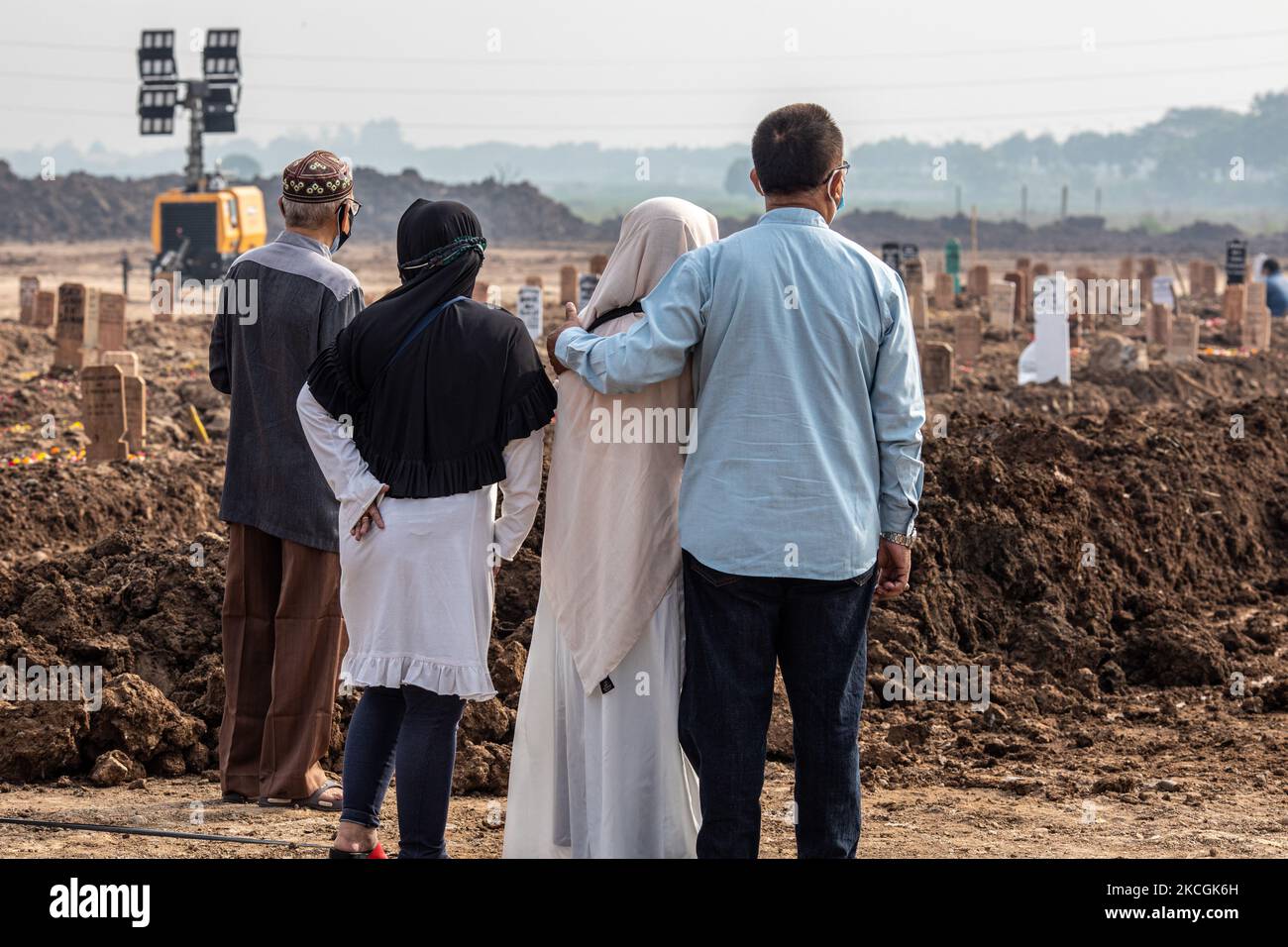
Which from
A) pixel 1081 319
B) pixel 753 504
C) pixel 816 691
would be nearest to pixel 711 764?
pixel 816 691

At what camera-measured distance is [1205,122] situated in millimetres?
163000

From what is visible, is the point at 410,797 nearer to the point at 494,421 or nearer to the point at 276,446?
the point at 494,421

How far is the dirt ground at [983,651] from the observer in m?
5.16

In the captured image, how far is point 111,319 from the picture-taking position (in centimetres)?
1455

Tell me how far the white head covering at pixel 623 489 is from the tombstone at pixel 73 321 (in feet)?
39.2

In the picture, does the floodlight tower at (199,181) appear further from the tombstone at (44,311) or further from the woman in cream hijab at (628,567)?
the woman in cream hijab at (628,567)

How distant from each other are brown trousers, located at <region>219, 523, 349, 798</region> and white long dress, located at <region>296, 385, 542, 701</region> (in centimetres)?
84

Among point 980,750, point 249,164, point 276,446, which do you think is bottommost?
point 980,750

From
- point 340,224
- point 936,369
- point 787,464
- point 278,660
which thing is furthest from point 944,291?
point 787,464

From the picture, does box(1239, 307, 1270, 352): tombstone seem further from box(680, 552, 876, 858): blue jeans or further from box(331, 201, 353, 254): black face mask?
box(680, 552, 876, 858): blue jeans

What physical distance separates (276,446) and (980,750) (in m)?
2.95

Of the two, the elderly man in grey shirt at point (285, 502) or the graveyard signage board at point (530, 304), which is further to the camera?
the graveyard signage board at point (530, 304)

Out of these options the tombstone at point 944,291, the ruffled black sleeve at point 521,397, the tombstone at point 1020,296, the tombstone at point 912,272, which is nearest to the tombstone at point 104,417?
the ruffled black sleeve at point 521,397

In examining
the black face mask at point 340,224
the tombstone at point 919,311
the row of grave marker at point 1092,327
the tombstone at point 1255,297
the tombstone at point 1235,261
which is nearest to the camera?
the black face mask at point 340,224
